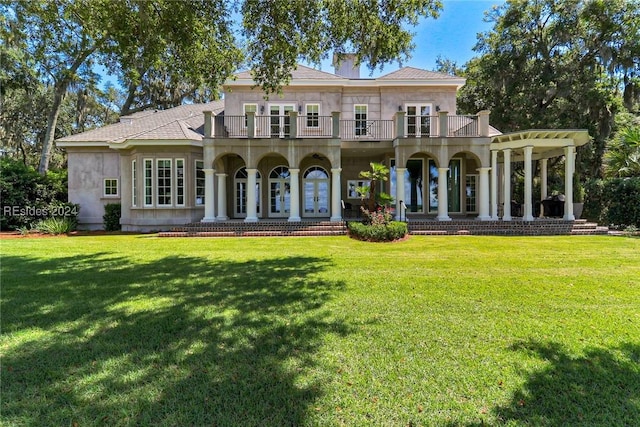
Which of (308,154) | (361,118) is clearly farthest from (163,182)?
(361,118)

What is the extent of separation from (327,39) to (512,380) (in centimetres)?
846

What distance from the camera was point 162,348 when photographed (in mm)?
3354

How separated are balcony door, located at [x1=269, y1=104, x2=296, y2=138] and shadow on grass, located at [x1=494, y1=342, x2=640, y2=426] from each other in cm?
1478

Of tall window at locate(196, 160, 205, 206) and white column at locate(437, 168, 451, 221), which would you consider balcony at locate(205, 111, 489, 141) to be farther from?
white column at locate(437, 168, 451, 221)

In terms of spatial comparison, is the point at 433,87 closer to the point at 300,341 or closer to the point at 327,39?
the point at 327,39

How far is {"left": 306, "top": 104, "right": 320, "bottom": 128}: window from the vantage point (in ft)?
57.1

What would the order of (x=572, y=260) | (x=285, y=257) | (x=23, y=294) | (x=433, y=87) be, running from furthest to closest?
(x=433, y=87) → (x=285, y=257) → (x=572, y=260) → (x=23, y=294)

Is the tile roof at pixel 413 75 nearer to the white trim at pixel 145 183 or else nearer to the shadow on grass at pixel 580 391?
the white trim at pixel 145 183

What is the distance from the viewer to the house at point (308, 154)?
49.4ft

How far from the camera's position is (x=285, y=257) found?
27.8ft

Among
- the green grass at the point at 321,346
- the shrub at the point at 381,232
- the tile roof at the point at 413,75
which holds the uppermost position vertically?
the tile roof at the point at 413,75

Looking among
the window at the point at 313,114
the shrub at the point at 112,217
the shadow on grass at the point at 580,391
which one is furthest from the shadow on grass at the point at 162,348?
the window at the point at 313,114

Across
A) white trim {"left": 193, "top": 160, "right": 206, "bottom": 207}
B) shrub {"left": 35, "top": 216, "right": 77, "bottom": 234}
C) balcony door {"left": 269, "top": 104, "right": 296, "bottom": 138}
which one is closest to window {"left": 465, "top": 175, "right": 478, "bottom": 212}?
balcony door {"left": 269, "top": 104, "right": 296, "bottom": 138}

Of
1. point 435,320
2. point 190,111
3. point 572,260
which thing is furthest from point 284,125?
point 435,320
